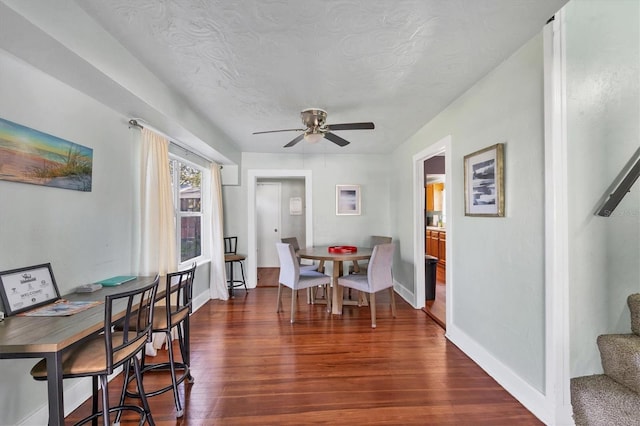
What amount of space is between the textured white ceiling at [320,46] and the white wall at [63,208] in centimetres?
56

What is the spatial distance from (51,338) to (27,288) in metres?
0.63

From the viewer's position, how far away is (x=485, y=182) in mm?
2186

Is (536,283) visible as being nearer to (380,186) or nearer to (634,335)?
(634,335)

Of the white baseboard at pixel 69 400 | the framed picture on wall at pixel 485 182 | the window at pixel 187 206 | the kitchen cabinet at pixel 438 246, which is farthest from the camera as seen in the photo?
the kitchen cabinet at pixel 438 246

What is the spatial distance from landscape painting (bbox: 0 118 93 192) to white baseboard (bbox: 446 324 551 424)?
3.26 m

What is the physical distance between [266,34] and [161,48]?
0.71m

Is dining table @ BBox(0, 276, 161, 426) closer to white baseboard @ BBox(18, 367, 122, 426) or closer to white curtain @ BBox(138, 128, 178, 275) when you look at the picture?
white baseboard @ BBox(18, 367, 122, 426)

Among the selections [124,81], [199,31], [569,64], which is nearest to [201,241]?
[124,81]

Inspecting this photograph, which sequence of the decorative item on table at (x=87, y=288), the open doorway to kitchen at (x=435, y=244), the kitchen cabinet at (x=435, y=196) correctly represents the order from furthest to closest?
the kitchen cabinet at (x=435, y=196) < the open doorway to kitchen at (x=435, y=244) < the decorative item on table at (x=87, y=288)

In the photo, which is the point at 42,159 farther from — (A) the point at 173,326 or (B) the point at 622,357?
(B) the point at 622,357

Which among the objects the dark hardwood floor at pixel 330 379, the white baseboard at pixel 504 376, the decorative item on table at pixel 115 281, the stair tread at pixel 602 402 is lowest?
the dark hardwood floor at pixel 330 379

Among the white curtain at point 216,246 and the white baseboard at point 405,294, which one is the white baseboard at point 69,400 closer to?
the white curtain at point 216,246

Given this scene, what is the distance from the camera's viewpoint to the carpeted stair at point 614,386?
1.32 metres

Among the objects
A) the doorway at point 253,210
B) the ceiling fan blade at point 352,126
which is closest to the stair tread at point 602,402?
the ceiling fan blade at point 352,126
